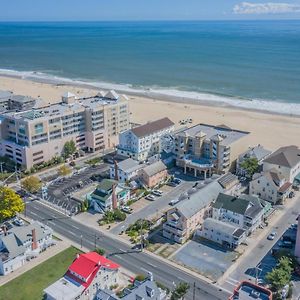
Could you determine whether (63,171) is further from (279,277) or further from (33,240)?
(279,277)

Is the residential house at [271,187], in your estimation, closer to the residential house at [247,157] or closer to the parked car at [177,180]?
the residential house at [247,157]

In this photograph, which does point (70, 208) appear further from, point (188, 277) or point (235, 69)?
point (235, 69)

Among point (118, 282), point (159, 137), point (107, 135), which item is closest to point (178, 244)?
point (118, 282)

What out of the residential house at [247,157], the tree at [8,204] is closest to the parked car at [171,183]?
the residential house at [247,157]

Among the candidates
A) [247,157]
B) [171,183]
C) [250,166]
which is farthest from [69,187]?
[247,157]

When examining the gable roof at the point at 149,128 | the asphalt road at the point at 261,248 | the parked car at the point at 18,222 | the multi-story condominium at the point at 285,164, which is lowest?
the asphalt road at the point at 261,248

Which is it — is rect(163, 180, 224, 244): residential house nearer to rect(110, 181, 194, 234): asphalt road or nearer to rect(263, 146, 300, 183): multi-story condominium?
rect(110, 181, 194, 234): asphalt road
